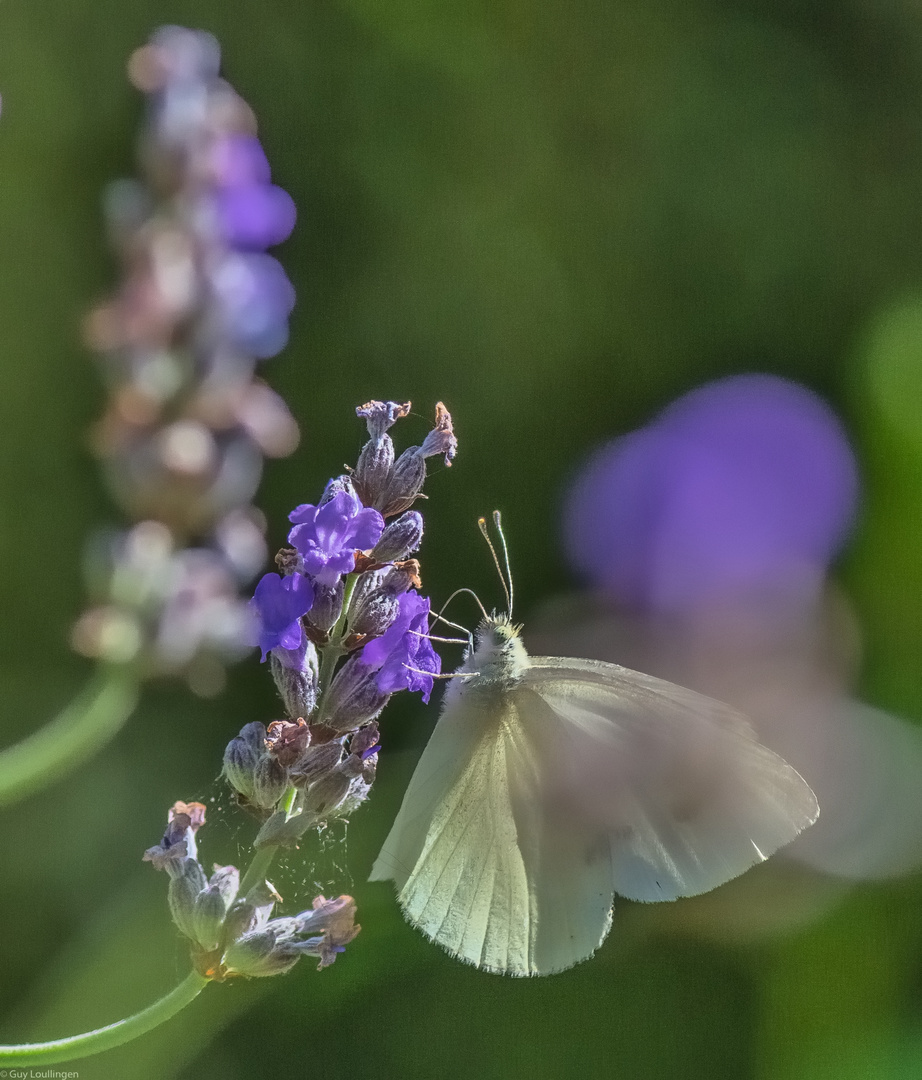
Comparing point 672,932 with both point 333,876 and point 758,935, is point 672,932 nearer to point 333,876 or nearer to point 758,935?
point 758,935

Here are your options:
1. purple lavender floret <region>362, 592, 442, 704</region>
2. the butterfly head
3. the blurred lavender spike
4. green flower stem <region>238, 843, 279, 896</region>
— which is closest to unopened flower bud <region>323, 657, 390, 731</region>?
purple lavender floret <region>362, 592, 442, 704</region>

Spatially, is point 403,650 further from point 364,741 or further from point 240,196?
point 240,196

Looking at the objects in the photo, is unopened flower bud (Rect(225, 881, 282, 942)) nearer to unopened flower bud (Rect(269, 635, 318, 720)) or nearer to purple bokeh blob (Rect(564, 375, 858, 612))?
unopened flower bud (Rect(269, 635, 318, 720))

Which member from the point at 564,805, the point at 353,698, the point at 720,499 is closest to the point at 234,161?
the point at 353,698

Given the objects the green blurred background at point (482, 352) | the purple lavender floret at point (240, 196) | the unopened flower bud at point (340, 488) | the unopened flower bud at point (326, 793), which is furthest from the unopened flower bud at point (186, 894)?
the green blurred background at point (482, 352)

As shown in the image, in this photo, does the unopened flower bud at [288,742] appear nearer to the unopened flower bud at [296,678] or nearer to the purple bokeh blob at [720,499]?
the unopened flower bud at [296,678]

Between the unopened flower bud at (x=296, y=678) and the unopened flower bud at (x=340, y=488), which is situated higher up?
the unopened flower bud at (x=340, y=488)

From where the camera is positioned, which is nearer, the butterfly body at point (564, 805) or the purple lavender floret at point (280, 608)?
the purple lavender floret at point (280, 608)

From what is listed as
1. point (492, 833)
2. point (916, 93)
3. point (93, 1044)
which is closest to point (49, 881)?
A: point (492, 833)
